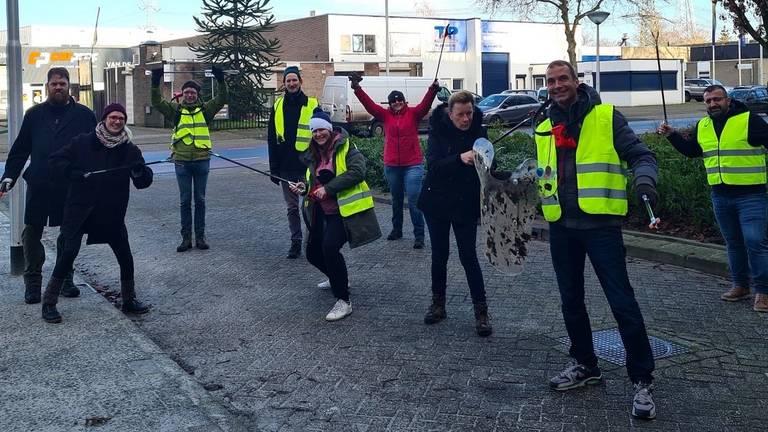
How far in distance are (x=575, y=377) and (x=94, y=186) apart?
392 centimetres

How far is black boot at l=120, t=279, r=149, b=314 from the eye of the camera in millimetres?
7082

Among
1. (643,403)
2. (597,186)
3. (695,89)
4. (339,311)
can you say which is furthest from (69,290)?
(695,89)

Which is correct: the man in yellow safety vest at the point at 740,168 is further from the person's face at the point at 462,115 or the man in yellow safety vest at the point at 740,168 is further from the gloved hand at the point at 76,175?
the gloved hand at the point at 76,175

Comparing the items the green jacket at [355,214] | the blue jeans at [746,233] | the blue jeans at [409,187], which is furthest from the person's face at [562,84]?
the blue jeans at [409,187]

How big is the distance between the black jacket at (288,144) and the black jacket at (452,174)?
9.71 ft

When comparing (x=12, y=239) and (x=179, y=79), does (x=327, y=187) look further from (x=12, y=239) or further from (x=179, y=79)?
(x=179, y=79)

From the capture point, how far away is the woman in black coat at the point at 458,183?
616 cm

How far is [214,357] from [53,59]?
5452 centimetres

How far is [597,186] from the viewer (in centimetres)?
465

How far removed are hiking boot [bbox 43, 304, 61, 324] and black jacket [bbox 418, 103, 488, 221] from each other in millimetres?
3082

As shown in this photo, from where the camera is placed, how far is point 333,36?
176 ft

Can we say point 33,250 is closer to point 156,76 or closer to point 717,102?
point 156,76

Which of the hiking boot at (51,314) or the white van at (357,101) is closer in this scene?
the hiking boot at (51,314)

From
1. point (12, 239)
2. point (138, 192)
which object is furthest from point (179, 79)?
point (12, 239)
